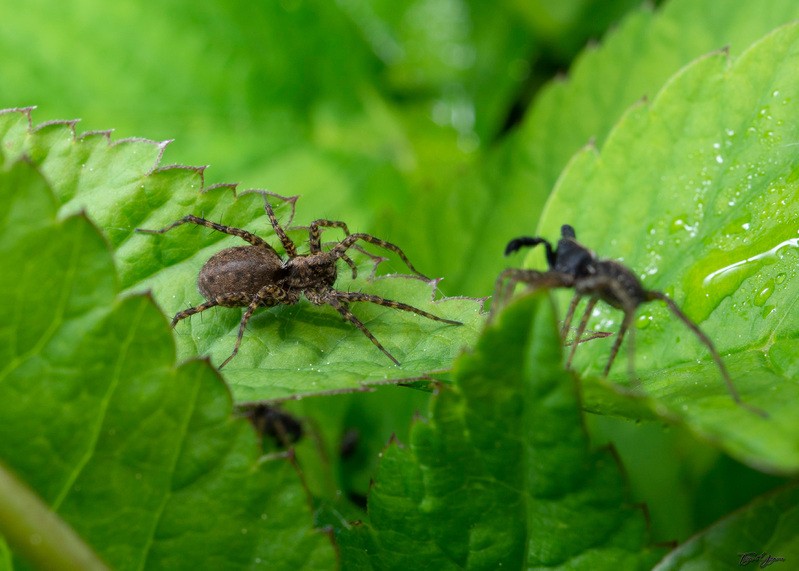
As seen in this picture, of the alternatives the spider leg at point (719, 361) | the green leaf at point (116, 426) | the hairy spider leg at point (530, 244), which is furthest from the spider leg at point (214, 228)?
the spider leg at point (719, 361)

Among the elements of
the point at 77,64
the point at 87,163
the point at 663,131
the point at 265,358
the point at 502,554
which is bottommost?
the point at 502,554

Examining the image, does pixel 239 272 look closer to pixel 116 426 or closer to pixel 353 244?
pixel 353 244

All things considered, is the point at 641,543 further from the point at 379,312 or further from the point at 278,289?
the point at 278,289

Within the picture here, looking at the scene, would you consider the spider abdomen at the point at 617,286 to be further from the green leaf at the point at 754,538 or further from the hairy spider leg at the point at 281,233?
the hairy spider leg at the point at 281,233

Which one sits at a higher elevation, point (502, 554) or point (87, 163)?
point (87, 163)

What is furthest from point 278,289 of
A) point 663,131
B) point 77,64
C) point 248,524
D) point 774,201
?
point 77,64

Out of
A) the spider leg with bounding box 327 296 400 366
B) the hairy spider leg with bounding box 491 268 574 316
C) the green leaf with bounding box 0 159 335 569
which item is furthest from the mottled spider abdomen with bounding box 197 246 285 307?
the hairy spider leg with bounding box 491 268 574 316
